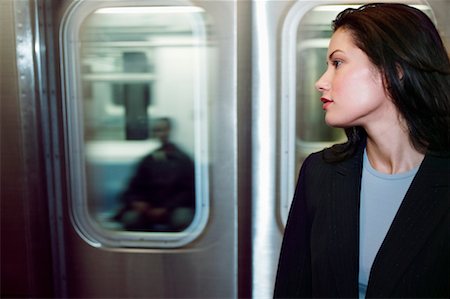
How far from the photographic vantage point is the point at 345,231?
3.83 feet

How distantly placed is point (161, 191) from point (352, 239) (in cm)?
122

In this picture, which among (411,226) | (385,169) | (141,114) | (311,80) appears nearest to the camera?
(411,226)

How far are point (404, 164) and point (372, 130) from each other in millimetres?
115

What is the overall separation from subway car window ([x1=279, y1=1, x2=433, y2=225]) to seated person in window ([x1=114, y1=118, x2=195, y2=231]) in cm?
44

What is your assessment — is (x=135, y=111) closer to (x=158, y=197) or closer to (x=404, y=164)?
(x=158, y=197)

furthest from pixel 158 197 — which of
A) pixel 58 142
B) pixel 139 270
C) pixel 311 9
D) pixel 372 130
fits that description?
pixel 372 130

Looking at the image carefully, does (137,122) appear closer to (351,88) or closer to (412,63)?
(351,88)

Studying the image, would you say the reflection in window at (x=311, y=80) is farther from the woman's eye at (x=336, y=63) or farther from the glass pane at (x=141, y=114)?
the woman's eye at (x=336, y=63)

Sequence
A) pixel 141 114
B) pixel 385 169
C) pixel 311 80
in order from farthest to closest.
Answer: pixel 141 114
pixel 311 80
pixel 385 169

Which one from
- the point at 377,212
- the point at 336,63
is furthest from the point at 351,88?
the point at 377,212

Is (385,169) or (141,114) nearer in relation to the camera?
(385,169)

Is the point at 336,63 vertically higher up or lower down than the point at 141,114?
higher up

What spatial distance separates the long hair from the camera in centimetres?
109

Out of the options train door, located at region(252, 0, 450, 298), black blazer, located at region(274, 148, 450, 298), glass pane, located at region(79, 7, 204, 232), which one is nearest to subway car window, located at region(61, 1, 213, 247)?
glass pane, located at region(79, 7, 204, 232)
